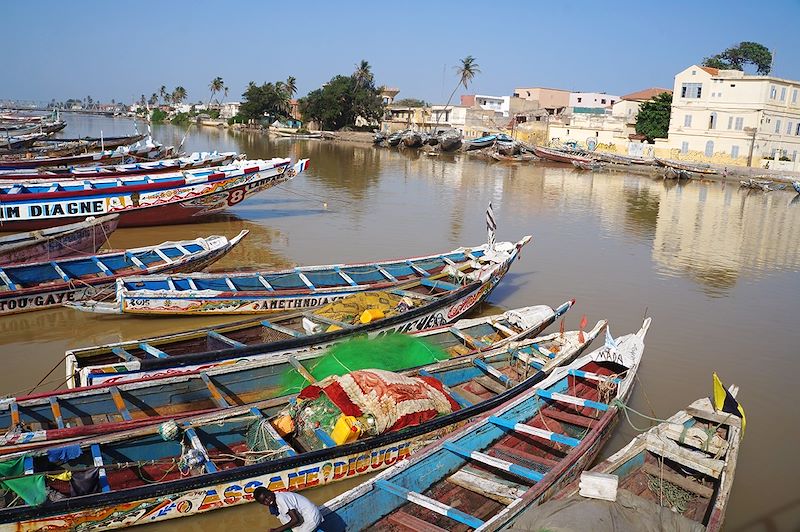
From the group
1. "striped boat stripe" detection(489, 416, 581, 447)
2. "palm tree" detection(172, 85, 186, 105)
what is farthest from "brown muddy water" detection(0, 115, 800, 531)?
"palm tree" detection(172, 85, 186, 105)

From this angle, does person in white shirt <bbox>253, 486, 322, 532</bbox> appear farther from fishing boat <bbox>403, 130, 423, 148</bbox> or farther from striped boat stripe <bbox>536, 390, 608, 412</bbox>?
fishing boat <bbox>403, 130, 423, 148</bbox>

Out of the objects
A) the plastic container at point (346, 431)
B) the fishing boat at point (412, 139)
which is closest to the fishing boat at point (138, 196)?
the plastic container at point (346, 431)

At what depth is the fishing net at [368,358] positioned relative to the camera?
748 cm

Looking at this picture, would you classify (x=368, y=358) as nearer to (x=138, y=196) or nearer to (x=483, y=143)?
(x=138, y=196)

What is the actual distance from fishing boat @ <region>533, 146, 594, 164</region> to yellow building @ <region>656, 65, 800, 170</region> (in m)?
7.13

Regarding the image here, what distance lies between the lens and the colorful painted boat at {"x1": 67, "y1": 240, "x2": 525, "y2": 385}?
7.13 meters

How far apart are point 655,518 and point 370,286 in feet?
22.5

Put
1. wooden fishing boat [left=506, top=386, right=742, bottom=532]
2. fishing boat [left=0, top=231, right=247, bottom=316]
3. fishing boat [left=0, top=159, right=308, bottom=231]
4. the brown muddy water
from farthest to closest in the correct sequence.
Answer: fishing boat [left=0, top=159, right=308, bottom=231] → fishing boat [left=0, top=231, right=247, bottom=316] → the brown muddy water → wooden fishing boat [left=506, top=386, right=742, bottom=532]

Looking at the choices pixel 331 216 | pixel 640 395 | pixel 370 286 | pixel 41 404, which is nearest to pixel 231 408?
pixel 41 404

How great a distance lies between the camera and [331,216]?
21047mm

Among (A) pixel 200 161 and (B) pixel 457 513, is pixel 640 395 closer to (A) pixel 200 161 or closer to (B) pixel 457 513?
(B) pixel 457 513

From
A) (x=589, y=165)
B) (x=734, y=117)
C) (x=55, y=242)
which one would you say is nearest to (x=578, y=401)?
(x=55, y=242)

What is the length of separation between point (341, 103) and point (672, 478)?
230 ft

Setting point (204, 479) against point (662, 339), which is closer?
point (204, 479)
